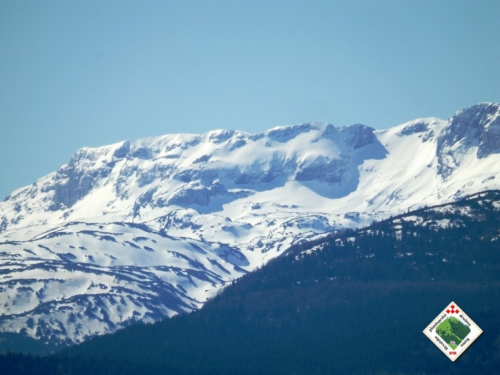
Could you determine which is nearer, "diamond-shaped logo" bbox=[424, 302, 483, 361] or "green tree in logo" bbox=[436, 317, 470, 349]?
"diamond-shaped logo" bbox=[424, 302, 483, 361]

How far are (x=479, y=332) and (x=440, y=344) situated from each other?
289 inches

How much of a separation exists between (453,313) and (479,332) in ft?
13.6

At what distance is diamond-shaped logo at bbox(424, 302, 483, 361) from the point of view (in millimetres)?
110812

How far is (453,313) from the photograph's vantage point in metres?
112

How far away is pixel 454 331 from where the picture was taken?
114500 millimetres

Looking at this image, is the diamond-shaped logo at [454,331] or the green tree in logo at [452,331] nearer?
the diamond-shaped logo at [454,331]

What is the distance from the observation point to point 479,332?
109 metres

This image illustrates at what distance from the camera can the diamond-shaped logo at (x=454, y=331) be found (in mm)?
110812

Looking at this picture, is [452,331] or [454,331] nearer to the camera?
[454,331]

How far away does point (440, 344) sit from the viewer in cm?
11550

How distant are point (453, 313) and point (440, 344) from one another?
459cm

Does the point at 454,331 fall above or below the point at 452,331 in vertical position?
below
